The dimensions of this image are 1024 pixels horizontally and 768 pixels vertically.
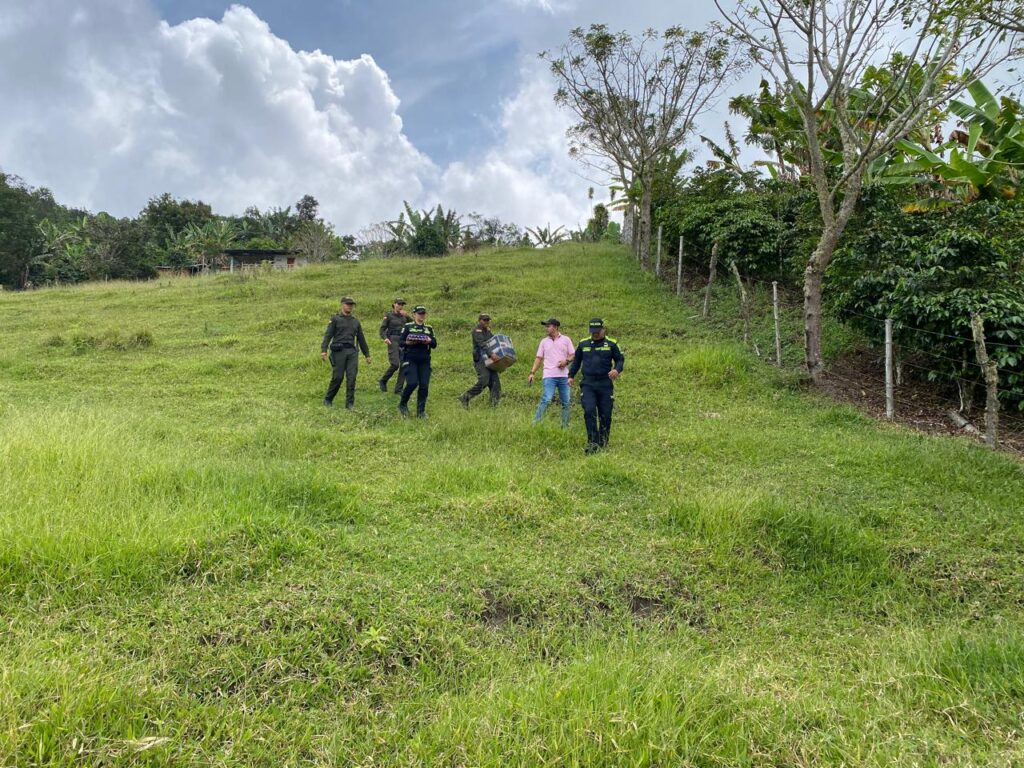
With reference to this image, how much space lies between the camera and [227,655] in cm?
272

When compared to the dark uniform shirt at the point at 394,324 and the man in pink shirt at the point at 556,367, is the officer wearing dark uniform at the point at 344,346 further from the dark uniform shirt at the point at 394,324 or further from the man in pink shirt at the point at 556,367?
the man in pink shirt at the point at 556,367

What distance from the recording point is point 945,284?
25.5 feet

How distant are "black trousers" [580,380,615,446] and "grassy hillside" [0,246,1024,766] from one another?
1.02ft

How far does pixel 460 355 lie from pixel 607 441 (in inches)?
218

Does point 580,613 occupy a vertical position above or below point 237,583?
below

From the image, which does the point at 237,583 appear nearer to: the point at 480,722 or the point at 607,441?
the point at 480,722

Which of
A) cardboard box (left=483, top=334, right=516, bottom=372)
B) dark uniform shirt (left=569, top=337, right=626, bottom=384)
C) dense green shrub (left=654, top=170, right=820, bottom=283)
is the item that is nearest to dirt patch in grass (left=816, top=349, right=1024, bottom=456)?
dense green shrub (left=654, top=170, right=820, bottom=283)

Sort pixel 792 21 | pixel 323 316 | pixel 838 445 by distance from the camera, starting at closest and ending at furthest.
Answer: pixel 838 445 < pixel 792 21 < pixel 323 316

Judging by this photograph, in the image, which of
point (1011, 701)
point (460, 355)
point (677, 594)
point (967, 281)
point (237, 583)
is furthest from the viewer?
point (460, 355)

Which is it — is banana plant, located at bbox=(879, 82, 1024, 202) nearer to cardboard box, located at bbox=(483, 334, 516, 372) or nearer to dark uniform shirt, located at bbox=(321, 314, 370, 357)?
cardboard box, located at bbox=(483, 334, 516, 372)

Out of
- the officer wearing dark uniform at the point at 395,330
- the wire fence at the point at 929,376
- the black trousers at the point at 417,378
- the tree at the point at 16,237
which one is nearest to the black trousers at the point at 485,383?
the black trousers at the point at 417,378

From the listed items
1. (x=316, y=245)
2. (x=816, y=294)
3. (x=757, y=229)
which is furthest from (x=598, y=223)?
(x=816, y=294)

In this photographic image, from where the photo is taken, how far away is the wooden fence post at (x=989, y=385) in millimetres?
5793

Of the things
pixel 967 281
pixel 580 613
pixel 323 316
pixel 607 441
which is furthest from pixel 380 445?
pixel 323 316
